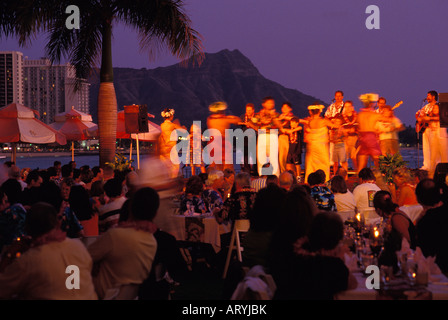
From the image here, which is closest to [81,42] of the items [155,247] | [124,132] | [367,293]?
[124,132]

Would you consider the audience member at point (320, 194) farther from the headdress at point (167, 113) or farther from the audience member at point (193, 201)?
the headdress at point (167, 113)

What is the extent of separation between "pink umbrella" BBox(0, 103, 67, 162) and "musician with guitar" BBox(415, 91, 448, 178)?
10.4 meters

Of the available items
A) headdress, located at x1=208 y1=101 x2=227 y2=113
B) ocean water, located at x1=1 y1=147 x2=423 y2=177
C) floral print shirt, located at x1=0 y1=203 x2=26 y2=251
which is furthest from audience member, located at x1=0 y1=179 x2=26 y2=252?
headdress, located at x1=208 y1=101 x2=227 y2=113

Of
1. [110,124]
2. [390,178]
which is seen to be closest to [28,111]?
[110,124]

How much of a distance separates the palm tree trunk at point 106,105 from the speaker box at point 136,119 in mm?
471

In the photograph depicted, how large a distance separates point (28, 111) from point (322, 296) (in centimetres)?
1321

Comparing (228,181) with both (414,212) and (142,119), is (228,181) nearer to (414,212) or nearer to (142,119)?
(414,212)

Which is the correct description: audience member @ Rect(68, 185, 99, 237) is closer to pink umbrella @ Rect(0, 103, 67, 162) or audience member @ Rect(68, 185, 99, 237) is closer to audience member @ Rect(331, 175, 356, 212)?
audience member @ Rect(331, 175, 356, 212)

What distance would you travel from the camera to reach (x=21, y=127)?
14508 millimetres

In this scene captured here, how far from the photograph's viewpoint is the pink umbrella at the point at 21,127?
1436 cm

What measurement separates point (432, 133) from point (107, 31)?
9.21m

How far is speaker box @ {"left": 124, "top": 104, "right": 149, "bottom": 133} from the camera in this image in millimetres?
13898

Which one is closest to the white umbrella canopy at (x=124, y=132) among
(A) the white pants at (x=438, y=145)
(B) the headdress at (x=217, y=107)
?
(B) the headdress at (x=217, y=107)
